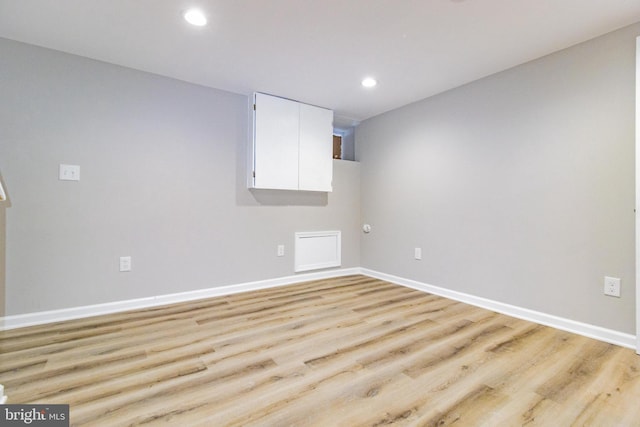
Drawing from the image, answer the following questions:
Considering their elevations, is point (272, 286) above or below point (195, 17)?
below

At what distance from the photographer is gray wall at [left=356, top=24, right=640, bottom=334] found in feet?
6.73

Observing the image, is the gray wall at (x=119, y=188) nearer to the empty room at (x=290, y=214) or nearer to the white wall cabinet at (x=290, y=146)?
the empty room at (x=290, y=214)

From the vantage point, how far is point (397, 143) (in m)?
3.66

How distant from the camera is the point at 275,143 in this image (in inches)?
128

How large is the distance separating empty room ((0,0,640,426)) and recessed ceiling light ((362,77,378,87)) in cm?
5

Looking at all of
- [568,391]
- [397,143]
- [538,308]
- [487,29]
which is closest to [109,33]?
[487,29]

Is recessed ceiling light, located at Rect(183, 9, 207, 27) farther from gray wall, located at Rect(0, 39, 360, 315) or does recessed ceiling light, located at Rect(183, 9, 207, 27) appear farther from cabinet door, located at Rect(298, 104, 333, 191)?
cabinet door, located at Rect(298, 104, 333, 191)

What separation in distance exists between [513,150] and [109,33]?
10.9ft

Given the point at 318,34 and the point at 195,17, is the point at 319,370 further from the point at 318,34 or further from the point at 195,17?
the point at 195,17

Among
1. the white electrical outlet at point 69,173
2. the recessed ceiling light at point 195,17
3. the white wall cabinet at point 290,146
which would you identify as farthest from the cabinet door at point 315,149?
the white electrical outlet at point 69,173

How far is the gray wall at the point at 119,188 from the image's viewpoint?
2.26m
